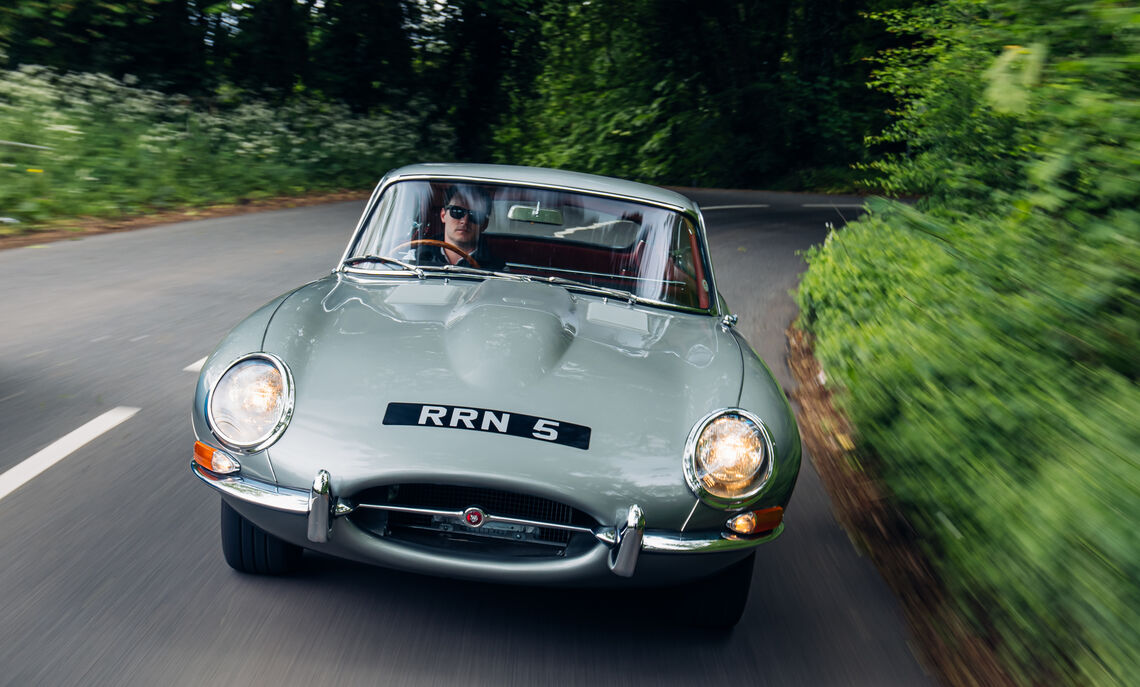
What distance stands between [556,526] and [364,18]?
22.0 meters

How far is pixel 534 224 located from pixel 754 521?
6.50 feet

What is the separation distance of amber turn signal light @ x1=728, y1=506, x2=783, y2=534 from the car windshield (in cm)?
138

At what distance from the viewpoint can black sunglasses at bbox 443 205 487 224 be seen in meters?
4.60

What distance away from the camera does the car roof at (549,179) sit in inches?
181

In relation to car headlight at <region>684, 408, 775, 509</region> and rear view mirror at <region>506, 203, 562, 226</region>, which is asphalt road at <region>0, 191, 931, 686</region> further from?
rear view mirror at <region>506, 203, 562, 226</region>

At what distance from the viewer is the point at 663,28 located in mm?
28797

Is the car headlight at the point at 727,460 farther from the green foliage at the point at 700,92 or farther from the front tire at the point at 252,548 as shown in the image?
the green foliage at the point at 700,92

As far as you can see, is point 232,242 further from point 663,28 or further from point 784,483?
point 663,28

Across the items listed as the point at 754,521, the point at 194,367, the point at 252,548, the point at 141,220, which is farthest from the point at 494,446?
the point at 141,220

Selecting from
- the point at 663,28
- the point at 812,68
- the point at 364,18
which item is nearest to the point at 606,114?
the point at 663,28

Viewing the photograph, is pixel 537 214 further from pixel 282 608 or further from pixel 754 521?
pixel 282 608

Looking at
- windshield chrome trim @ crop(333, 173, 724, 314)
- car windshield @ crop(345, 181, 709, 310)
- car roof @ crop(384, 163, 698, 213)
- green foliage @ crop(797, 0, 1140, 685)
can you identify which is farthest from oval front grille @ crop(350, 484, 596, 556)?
car roof @ crop(384, 163, 698, 213)

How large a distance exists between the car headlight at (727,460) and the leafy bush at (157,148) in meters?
11.2

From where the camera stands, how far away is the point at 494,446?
3.08 m
